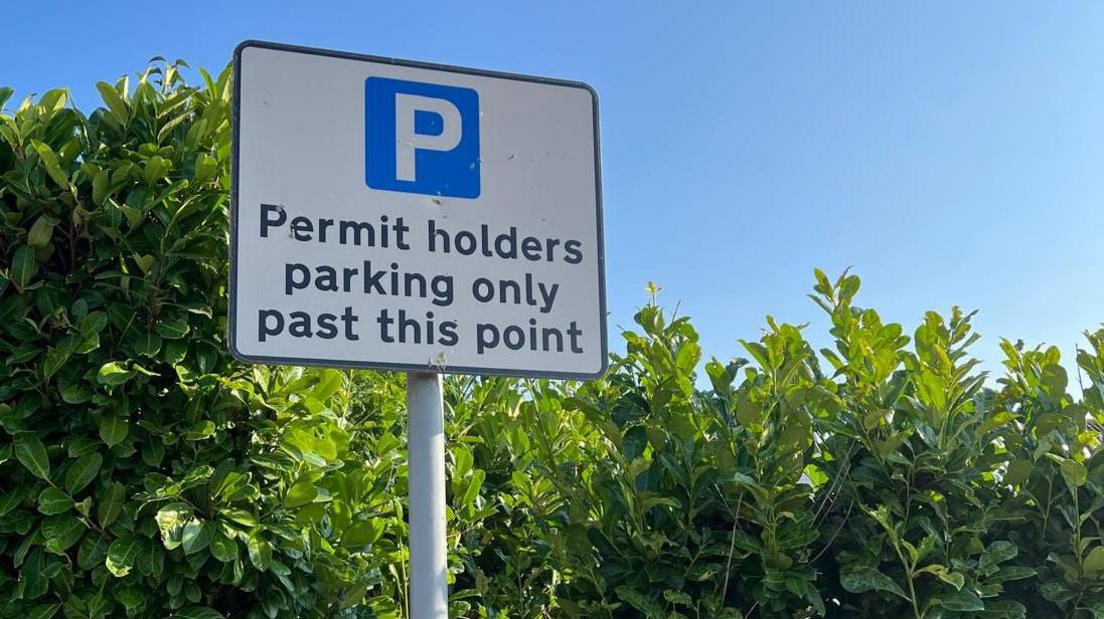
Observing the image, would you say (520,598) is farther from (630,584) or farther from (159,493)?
(159,493)

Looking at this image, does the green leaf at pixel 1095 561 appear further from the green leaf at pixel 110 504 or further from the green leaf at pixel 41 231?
the green leaf at pixel 41 231

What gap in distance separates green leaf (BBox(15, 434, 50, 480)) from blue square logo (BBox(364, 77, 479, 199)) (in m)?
1.25

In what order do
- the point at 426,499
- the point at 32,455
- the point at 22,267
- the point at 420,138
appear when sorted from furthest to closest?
the point at 22,267 < the point at 32,455 < the point at 420,138 < the point at 426,499

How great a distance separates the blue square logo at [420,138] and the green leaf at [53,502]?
1.25m

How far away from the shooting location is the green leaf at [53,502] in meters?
2.43

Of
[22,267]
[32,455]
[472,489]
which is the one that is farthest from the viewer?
[472,489]

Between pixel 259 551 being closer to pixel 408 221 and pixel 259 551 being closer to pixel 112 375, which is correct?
pixel 112 375

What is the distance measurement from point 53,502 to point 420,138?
1350mm

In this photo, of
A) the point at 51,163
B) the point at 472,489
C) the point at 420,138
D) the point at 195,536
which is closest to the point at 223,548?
the point at 195,536

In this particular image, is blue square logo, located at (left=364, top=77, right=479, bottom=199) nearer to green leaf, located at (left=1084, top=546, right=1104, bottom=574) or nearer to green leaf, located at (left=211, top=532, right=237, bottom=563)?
green leaf, located at (left=211, top=532, right=237, bottom=563)

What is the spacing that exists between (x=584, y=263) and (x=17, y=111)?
6.08 feet

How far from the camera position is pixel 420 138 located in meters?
1.93

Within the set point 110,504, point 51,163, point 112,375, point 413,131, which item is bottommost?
point 110,504

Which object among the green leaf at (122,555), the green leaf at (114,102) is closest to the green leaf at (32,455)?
the green leaf at (122,555)
